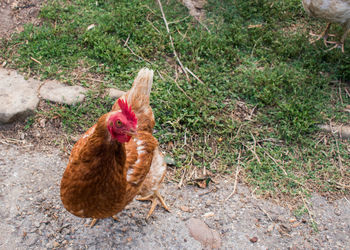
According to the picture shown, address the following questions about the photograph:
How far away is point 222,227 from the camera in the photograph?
3.02 m

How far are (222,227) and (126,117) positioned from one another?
5.48 feet

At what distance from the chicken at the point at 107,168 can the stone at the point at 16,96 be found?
155 cm

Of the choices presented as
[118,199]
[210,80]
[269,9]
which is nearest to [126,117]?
[118,199]

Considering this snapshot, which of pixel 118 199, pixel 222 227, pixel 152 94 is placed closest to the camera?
pixel 118 199

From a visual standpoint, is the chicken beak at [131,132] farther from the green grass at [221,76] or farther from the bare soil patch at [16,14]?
the bare soil patch at [16,14]

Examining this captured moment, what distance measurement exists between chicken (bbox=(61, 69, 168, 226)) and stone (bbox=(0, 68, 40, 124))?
1546 millimetres

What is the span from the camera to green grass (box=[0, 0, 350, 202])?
3643 mm

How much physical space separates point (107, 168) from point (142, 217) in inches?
43.4

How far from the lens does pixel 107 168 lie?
2178 mm

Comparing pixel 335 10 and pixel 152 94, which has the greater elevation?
pixel 335 10

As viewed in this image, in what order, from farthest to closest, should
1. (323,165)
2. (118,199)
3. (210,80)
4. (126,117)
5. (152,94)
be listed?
(210,80) < (152,94) < (323,165) < (118,199) < (126,117)

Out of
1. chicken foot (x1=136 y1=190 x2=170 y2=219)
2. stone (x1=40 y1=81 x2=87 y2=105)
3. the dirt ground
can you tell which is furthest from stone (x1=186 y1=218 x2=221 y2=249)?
stone (x1=40 y1=81 x2=87 y2=105)

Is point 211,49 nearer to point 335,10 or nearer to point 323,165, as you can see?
point 335,10

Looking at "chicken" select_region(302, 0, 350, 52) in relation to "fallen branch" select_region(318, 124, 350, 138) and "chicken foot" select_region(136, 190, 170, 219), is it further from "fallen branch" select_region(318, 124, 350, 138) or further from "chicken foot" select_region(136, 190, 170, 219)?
"chicken foot" select_region(136, 190, 170, 219)
